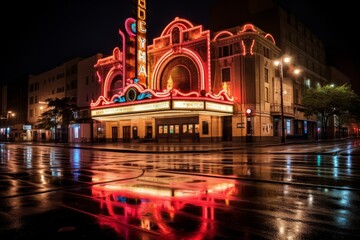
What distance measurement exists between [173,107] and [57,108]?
102ft

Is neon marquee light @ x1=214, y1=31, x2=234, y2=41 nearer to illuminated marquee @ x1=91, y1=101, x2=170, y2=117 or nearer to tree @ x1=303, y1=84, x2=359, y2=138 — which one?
illuminated marquee @ x1=91, y1=101, x2=170, y2=117

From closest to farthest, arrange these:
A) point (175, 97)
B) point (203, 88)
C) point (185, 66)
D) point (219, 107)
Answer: point (175, 97) < point (219, 107) < point (203, 88) < point (185, 66)

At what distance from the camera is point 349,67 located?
338ft

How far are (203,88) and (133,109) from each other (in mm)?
10794

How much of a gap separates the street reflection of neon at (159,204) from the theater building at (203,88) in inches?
1189

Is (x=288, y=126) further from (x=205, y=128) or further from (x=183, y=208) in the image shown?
(x=183, y=208)

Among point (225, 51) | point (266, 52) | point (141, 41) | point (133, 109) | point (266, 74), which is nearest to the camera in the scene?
point (133, 109)

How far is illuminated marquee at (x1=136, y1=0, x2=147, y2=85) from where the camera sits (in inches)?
1768

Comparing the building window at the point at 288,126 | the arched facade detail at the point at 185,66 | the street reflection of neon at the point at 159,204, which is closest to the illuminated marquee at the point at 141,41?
the arched facade detail at the point at 185,66

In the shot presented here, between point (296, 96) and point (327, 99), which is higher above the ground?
point (296, 96)

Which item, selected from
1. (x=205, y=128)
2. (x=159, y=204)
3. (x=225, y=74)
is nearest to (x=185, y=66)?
(x=225, y=74)

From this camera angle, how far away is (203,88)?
46375 millimetres

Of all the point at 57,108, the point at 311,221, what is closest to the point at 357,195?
the point at 311,221

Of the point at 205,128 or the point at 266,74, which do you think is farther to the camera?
the point at 266,74
